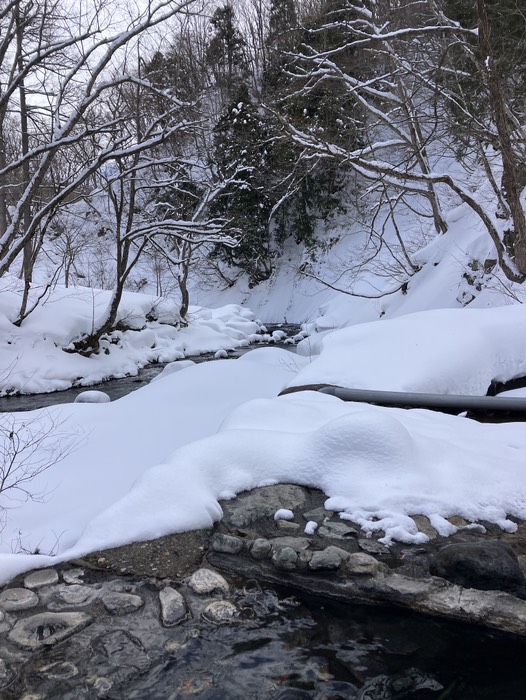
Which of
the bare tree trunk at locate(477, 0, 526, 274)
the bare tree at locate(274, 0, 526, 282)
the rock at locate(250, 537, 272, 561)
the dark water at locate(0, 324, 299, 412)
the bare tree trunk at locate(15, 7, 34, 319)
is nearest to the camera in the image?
the rock at locate(250, 537, 272, 561)

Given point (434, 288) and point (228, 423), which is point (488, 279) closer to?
point (434, 288)

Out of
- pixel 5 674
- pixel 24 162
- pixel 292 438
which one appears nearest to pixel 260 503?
pixel 292 438

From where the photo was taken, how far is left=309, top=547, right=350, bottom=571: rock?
2.58 m

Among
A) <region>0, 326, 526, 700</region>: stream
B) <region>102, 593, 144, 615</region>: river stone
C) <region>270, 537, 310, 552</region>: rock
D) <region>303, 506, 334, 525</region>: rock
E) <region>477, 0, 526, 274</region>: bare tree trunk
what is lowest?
<region>0, 326, 526, 700</region>: stream

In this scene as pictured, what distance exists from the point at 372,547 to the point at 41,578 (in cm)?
176

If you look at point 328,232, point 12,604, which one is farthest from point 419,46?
point 328,232

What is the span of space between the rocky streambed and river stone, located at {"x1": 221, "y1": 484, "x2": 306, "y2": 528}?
88mm

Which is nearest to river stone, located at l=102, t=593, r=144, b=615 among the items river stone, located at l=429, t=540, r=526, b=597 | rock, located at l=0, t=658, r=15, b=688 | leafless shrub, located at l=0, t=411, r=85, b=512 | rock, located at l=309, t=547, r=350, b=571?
rock, located at l=0, t=658, r=15, b=688

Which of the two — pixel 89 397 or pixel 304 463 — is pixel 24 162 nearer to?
pixel 89 397

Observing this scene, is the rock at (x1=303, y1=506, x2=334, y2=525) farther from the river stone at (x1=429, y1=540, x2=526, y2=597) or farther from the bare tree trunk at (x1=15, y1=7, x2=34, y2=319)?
the bare tree trunk at (x1=15, y1=7, x2=34, y2=319)

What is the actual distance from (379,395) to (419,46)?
7.62 m

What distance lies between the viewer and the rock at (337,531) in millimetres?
2822

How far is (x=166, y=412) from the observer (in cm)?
606

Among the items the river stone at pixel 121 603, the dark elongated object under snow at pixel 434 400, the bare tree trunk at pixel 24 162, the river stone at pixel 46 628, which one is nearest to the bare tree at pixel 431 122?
the dark elongated object under snow at pixel 434 400
